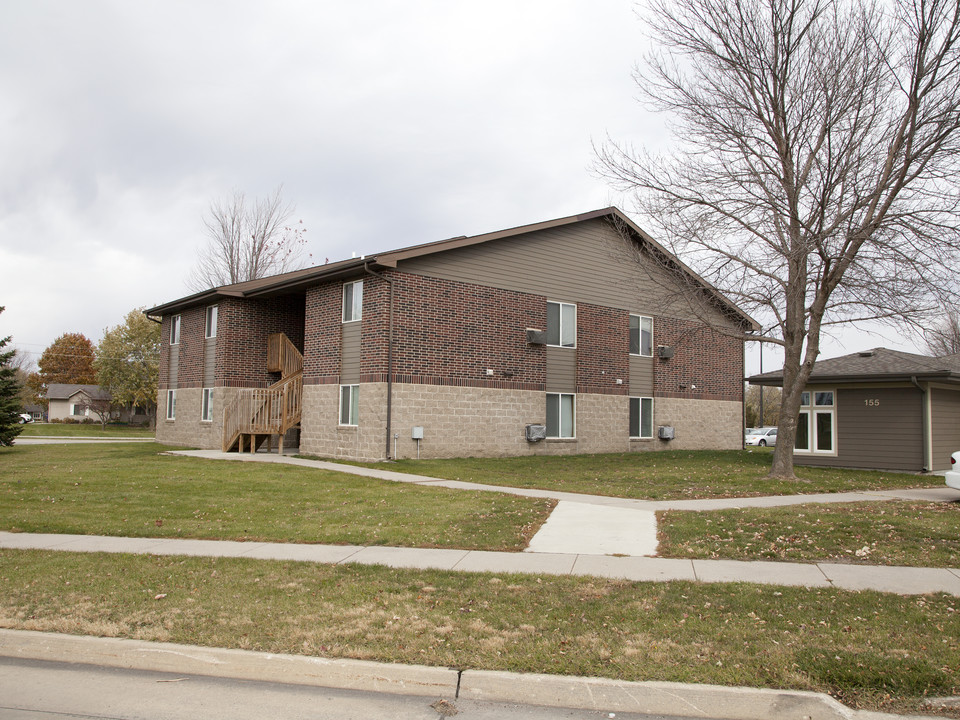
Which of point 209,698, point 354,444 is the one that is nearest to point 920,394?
point 354,444

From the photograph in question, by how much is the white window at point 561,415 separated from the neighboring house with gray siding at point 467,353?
0.05m

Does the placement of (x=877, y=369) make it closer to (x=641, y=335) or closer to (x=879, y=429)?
(x=879, y=429)

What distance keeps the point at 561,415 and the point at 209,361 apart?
1279cm

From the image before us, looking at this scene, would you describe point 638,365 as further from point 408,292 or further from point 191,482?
point 191,482

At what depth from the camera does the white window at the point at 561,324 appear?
77.6 ft

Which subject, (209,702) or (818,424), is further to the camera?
(818,424)

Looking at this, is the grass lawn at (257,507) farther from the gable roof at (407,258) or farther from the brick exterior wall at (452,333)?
the gable roof at (407,258)

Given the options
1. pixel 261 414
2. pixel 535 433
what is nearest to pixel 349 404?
pixel 261 414

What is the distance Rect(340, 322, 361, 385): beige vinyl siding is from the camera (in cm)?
2062

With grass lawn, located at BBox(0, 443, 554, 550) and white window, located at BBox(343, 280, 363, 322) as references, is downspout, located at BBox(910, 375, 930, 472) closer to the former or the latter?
grass lawn, located at BBox(0, 443, 554, 550)

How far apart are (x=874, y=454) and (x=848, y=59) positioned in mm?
10896

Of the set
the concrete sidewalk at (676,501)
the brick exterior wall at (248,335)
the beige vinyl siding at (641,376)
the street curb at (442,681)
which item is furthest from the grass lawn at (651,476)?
the street curb at (442,681)

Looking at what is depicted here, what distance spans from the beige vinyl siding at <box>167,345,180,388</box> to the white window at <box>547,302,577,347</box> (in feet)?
49.3

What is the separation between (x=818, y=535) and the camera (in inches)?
366
